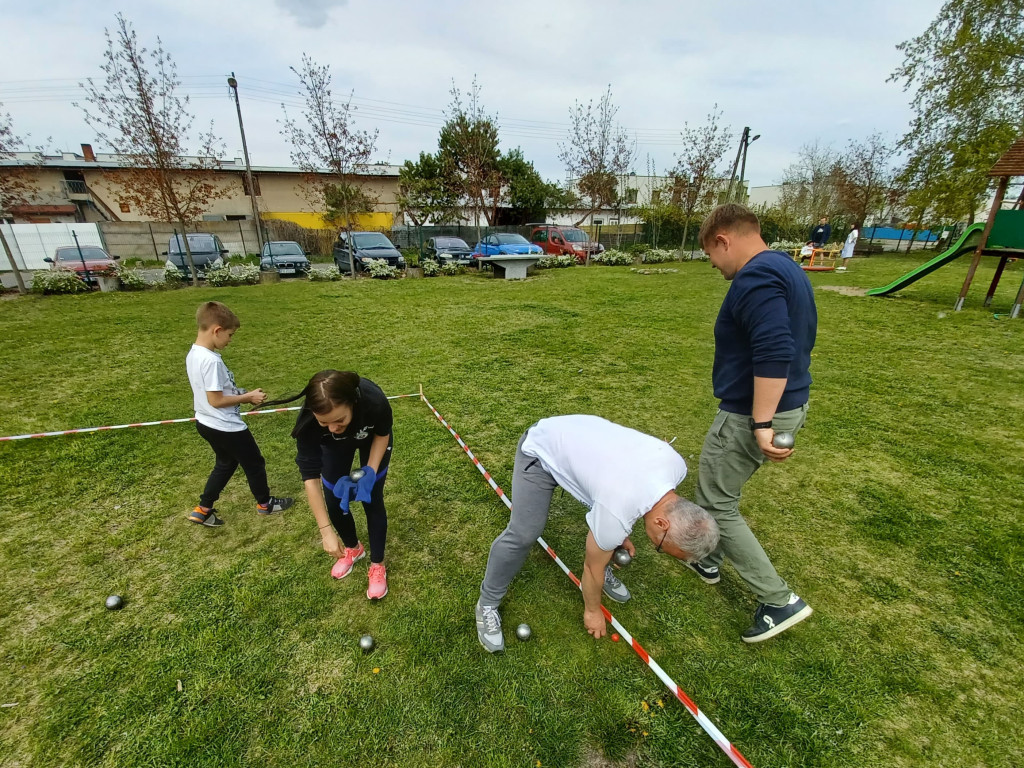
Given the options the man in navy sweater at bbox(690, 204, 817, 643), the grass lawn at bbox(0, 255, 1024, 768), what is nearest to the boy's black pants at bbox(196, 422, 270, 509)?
the grass lawn at bbox(0, 255, 1024, 768)

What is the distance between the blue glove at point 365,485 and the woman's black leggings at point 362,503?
12 cm

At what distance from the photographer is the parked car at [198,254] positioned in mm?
13664

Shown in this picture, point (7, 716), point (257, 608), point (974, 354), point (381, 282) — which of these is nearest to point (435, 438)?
point (257, 608)

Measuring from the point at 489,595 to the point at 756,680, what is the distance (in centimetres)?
133

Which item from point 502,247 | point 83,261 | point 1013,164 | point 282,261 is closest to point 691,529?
point 1013,164

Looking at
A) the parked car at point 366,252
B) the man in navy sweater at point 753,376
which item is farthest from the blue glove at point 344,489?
the parked car at point 366,252

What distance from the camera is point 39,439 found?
4262 mm

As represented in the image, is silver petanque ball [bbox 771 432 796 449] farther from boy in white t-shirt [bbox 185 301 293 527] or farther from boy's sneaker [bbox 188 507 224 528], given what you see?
boy's sneaker [bbox 188 507 224 528]

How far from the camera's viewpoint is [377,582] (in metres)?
2.55

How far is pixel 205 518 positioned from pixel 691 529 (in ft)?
10.8

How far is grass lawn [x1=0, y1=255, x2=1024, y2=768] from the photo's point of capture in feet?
6.15

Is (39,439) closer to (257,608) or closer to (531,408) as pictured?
(257,608)

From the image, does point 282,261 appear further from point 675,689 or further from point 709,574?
point 675,689

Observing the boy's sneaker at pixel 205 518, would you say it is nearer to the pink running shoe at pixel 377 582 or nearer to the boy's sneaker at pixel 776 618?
the pink running shoe at pixel 377 582
